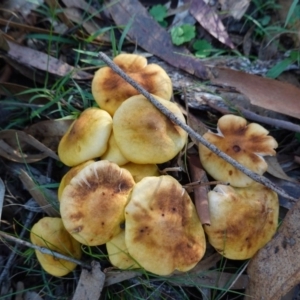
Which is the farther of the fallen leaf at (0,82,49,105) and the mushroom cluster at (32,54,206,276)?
the fallen leaf at (0,82,49,105)

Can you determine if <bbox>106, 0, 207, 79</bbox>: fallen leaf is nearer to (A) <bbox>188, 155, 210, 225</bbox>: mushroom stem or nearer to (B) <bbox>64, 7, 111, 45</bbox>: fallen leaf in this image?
(B) <bbox>64, 7, 111, 45</bbox>: fallen leaf

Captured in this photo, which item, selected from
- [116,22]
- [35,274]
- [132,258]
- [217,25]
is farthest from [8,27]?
[132,258]

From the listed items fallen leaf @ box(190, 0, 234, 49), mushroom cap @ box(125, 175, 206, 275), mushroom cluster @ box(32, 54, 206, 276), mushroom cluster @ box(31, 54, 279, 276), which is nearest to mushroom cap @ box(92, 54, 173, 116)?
mushroom cluster @ box(31, 54, 279, 276)

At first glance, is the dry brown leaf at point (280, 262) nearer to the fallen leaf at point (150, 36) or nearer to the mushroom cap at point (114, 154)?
the mushroom cap at point (114, 154)

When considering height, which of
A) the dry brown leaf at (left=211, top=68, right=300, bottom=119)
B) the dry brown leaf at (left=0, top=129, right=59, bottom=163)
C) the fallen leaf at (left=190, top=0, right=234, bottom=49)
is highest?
the fallen leaf at (left=190, top=0, right=234, bottom=49)

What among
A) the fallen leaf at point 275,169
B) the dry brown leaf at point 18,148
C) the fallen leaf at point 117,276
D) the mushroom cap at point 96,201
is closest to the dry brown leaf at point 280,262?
the fallen leaf at point 275,169
